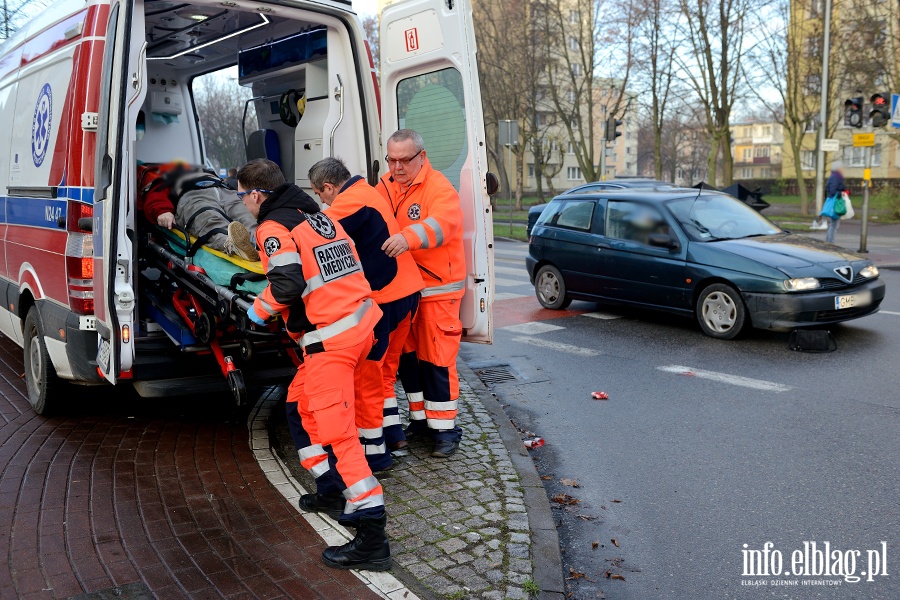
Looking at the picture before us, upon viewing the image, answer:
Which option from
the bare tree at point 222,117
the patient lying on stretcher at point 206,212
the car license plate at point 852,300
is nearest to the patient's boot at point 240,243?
the patient lying on stretcher at point 206,212

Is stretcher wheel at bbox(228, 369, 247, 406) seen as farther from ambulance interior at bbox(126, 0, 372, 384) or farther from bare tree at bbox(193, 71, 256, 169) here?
bare tree at bbox(193, 71, 256, 169)

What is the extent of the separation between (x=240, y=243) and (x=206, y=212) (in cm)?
75

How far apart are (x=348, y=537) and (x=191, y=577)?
2.57 ft

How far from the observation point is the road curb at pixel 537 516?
3.64 m

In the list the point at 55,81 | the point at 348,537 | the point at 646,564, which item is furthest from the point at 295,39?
the point at 646,564

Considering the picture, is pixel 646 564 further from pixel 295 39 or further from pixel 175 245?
pixel 295 39

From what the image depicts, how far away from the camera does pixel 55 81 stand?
5449 millimetres

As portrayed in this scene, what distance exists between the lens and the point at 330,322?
12.7ft

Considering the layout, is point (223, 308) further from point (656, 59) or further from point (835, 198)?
point (656, 59)

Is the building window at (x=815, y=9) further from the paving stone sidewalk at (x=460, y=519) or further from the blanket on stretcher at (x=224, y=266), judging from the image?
the blanket on stretcher at (x=224, y=266)

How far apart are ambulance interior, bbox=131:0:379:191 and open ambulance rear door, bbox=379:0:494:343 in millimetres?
404

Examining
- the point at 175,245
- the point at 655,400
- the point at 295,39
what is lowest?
the point at 655,400

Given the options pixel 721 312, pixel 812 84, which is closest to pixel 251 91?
pixel 721 312

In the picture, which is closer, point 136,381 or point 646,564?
point 646,564
